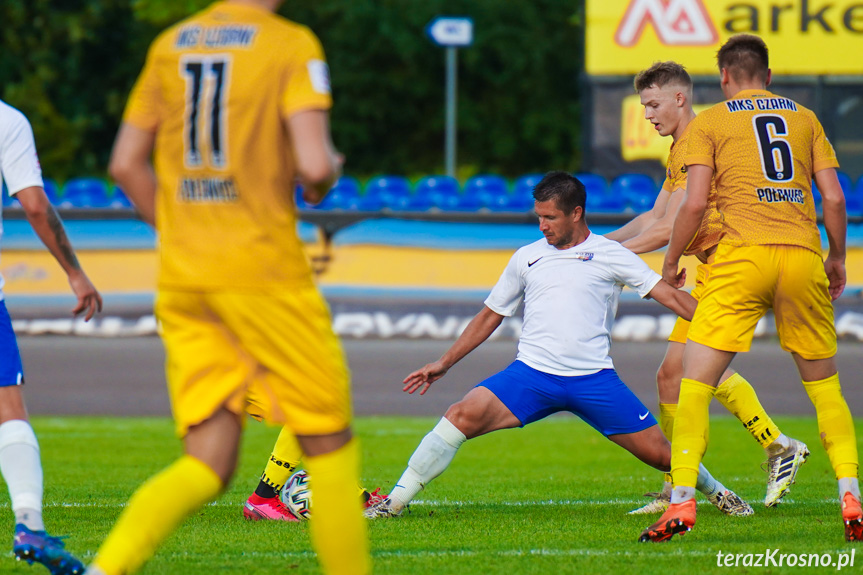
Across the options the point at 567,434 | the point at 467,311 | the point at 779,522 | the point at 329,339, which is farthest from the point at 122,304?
the point at 329,339

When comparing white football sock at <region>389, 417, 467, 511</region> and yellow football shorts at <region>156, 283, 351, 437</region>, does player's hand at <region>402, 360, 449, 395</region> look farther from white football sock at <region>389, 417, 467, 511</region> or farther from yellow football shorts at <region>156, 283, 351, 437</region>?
yellow football shorts at <region>156, 283, 351, 437</region>

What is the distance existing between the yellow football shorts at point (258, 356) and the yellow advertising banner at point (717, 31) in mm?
11884

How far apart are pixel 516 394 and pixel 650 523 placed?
36.1 inches

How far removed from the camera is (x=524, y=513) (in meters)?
6.02

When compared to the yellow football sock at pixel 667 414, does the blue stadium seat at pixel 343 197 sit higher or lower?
lower

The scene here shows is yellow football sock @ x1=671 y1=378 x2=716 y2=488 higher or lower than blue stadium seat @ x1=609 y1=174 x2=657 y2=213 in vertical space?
higher

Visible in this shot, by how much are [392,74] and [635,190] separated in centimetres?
1909

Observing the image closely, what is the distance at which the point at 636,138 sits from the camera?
1513 cm

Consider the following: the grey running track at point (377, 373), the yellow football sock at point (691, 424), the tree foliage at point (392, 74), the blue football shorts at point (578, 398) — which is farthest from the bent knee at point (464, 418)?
the tree foliage at point (392, 74)

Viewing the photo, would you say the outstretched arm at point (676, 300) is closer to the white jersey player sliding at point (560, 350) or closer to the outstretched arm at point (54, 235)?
the white jersey player sliding at point (560, 350)

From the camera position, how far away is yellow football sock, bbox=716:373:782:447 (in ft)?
20.1

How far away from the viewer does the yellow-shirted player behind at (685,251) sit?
6.01m

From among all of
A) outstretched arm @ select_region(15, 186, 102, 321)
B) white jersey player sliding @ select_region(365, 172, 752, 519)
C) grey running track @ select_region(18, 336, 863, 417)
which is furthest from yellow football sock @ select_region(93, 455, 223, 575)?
grey running track @ select_region(18, 336, 863, 417)

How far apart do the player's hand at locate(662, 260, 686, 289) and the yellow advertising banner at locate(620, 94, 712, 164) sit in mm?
9780
